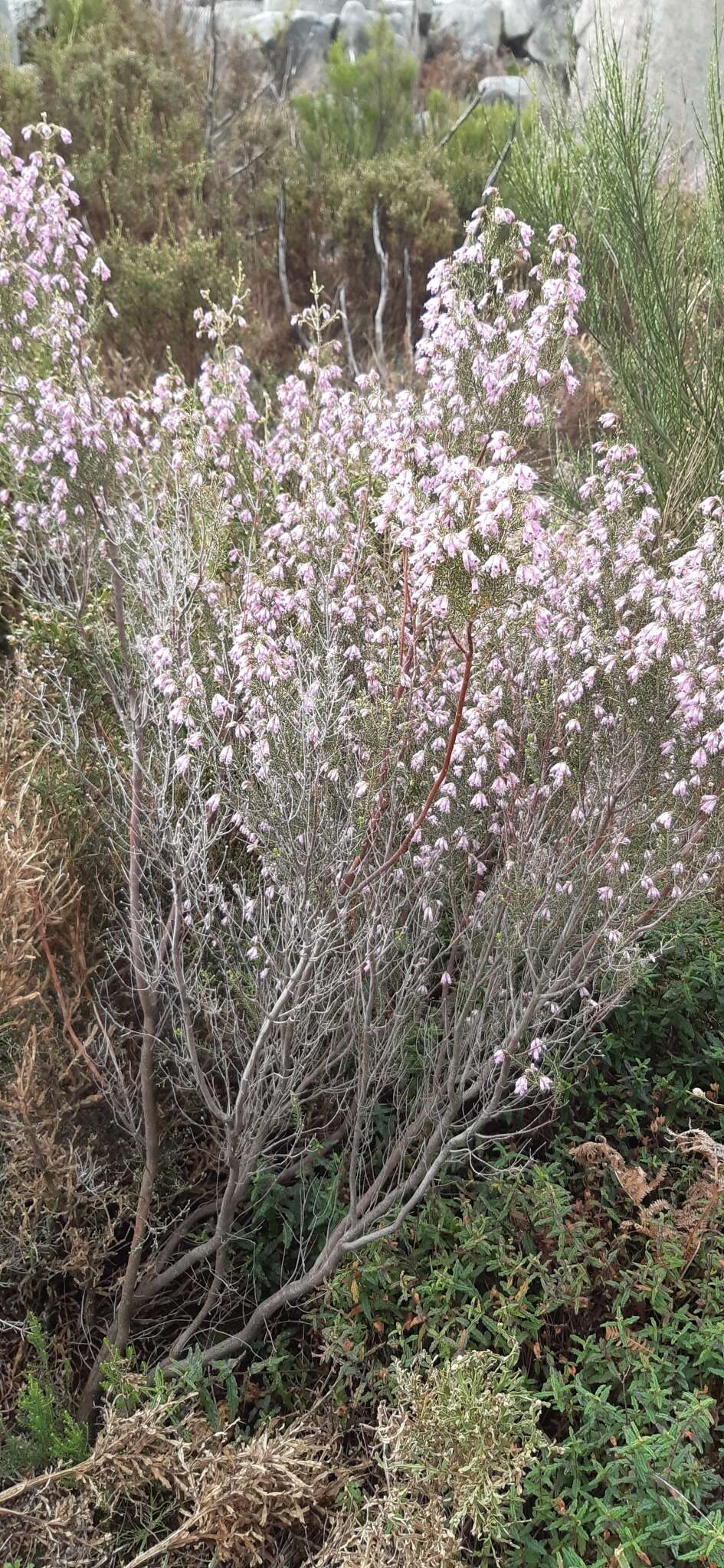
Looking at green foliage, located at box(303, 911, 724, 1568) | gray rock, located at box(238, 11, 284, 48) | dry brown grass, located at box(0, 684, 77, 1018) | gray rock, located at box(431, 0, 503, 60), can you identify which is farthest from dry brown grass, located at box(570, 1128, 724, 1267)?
gray rock, located at box(431, 0, 503, 60)

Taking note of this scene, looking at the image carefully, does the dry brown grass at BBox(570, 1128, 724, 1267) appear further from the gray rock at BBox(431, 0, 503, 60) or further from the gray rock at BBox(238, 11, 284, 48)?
the gray rock at BBox(431, 0, 503, 60)

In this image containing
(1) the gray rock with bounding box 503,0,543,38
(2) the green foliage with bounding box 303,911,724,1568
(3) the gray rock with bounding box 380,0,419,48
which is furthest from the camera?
(1) the gray rock with bounding box 503,0,543,38

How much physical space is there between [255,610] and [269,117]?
938 centimetres

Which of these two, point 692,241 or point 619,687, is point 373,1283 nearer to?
point 619,687

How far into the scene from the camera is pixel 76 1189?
3.33 metres

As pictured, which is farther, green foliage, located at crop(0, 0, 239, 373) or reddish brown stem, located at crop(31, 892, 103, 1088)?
green foliage, located at crop(0, 0, 239, 373)

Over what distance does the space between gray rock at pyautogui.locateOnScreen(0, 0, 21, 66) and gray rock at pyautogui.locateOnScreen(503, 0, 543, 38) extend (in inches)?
455

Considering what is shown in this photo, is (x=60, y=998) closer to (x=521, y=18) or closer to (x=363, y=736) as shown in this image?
(x=363, y=736)

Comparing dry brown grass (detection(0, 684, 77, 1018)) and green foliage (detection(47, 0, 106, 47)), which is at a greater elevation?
green foliage (detection(47, 0, 106, 47))

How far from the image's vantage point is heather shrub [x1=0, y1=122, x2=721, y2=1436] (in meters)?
2.64

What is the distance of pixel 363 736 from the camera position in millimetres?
2672

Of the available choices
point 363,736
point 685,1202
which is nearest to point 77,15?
point 363,736

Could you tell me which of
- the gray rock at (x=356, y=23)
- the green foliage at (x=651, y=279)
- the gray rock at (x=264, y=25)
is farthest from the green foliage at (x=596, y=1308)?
the gray rock at (x=356, y=23)

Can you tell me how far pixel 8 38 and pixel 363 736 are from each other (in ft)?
33.8
